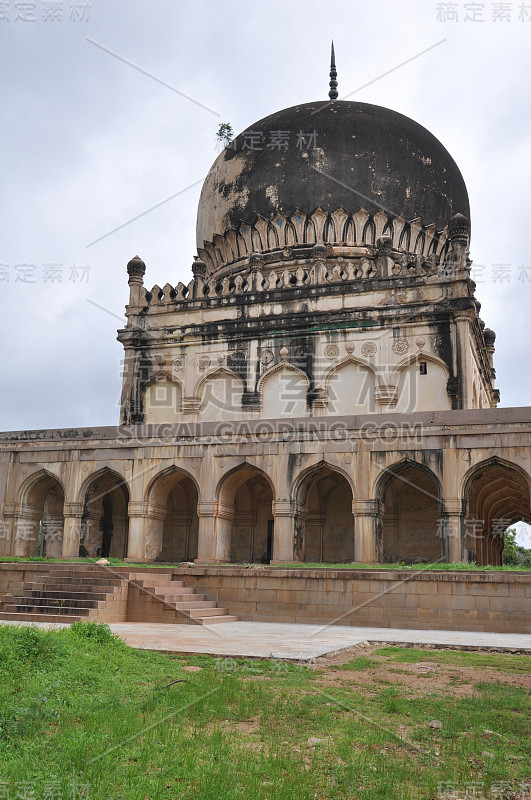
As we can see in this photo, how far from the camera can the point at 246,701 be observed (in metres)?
5.77

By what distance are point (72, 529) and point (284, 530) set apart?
5567 millimetres

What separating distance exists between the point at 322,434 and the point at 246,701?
11.5 meters

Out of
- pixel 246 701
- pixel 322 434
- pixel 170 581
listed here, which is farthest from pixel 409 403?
pixel 246 701

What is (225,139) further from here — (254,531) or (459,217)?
(254,531)

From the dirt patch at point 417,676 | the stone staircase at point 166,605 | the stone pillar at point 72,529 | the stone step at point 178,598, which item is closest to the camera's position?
the dirt patch at point 417,676

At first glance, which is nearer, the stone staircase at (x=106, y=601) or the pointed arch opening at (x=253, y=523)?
the stone staircase at (x=106, y=601)

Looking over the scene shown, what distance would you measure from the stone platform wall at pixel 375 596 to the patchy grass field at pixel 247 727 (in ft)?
17.2

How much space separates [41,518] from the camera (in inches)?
810

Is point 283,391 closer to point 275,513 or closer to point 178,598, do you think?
point 275,513

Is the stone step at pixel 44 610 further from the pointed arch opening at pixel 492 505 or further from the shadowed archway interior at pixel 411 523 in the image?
the shadowed archway interior at pixel 411 523

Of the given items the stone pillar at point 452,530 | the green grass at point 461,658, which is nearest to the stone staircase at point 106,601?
the green grass at point 461,658

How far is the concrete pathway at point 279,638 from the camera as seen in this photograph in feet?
27.5

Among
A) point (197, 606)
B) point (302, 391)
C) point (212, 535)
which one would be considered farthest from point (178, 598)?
point (302, 391)

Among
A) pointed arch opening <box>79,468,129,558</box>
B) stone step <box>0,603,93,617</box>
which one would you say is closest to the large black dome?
pointed arch opening <box>79,468,129,558</box>
